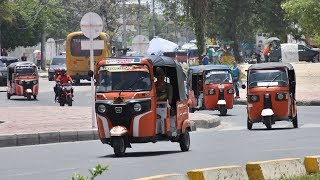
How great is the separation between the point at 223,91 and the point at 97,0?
70.7 m

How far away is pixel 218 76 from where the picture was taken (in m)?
40.6

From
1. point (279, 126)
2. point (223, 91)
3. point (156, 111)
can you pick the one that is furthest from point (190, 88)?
point (156, 111)

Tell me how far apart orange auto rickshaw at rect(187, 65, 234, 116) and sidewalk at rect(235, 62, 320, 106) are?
5658 mm

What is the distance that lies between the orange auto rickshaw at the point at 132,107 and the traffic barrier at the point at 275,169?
6436 millimetres

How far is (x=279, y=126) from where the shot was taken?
32.6 m

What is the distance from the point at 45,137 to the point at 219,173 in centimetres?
1319

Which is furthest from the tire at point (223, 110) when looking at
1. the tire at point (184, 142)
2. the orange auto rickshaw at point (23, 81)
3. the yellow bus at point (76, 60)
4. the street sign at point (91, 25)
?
the yellow bus at point (76, 60)

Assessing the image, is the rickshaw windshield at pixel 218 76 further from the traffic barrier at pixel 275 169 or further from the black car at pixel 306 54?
the black car at pixel 306 54

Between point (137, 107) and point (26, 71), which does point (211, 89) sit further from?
point (137, 107)

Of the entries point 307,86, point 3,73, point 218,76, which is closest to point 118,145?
point 218,76

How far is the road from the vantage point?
17.9 m

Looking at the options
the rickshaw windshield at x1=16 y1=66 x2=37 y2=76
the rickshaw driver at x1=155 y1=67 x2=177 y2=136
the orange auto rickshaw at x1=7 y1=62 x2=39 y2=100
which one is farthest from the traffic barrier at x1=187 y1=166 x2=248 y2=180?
the rickshaw windshield at x1=16 y1=66 x2=37 y2=76

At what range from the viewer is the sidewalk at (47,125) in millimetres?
25959

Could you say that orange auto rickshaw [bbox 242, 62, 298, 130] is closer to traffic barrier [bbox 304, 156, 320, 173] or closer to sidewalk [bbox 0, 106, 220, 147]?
sidewalk [bbox 0, 106, 220, 147]
